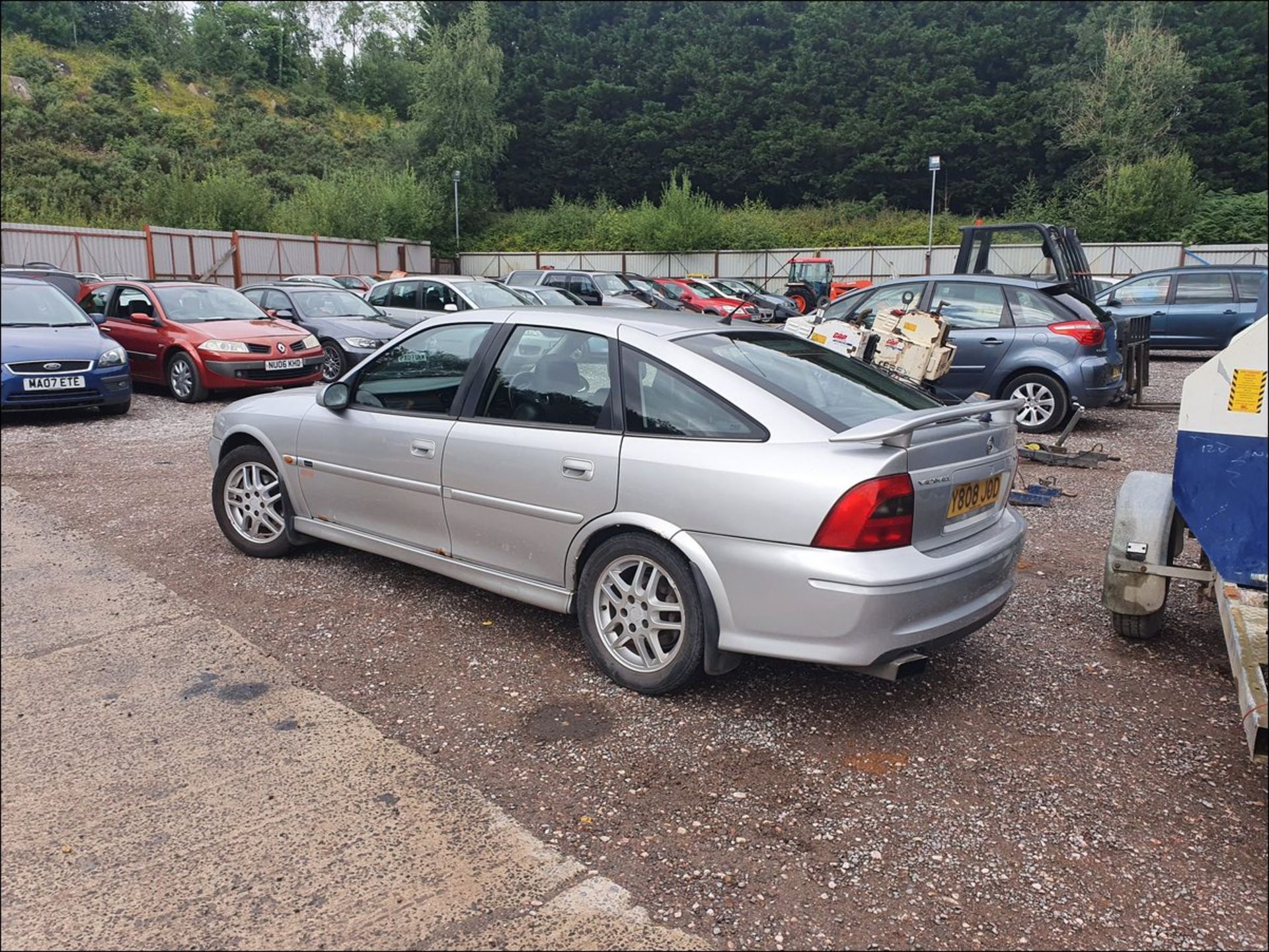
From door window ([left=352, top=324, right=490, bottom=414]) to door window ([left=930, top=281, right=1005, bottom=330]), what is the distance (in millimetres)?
6973

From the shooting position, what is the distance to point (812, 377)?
4.06 meters

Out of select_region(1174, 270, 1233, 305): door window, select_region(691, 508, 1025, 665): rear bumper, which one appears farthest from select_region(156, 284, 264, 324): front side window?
select_region(1174, 270, 1233, 305): door window

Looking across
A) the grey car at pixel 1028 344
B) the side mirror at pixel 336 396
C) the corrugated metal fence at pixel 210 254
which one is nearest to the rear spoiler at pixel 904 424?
the side mirror at pixel 336 396

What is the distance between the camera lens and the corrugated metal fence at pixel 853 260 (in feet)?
Result: 115

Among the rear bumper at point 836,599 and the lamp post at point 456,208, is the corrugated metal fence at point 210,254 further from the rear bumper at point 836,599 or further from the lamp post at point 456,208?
the rear bumper at point 836,599

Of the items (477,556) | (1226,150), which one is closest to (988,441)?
(477,556)

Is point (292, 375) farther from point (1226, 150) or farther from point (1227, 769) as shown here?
point (1226, 150)

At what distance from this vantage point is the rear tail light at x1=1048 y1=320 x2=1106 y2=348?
31.4 ft

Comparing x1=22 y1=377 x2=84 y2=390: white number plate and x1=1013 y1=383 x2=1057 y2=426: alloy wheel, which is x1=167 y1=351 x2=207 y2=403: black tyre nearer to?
x1=1013 y1=383 x2=1057 y2=426: alloy wheel

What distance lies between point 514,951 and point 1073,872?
168cm

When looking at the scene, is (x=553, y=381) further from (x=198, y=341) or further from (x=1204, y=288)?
(x=1204, y=288)

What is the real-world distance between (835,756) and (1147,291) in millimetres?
15545

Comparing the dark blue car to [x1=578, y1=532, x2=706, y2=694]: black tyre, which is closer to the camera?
the dark blue car

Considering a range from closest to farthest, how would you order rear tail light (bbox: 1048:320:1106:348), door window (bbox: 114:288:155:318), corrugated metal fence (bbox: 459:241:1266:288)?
rear tail light (bbox: 1048:320:1106:348) < door window (bbox: 114:288:155:318) < corrugated metal fence (bbox: 459:241:1266:288)
